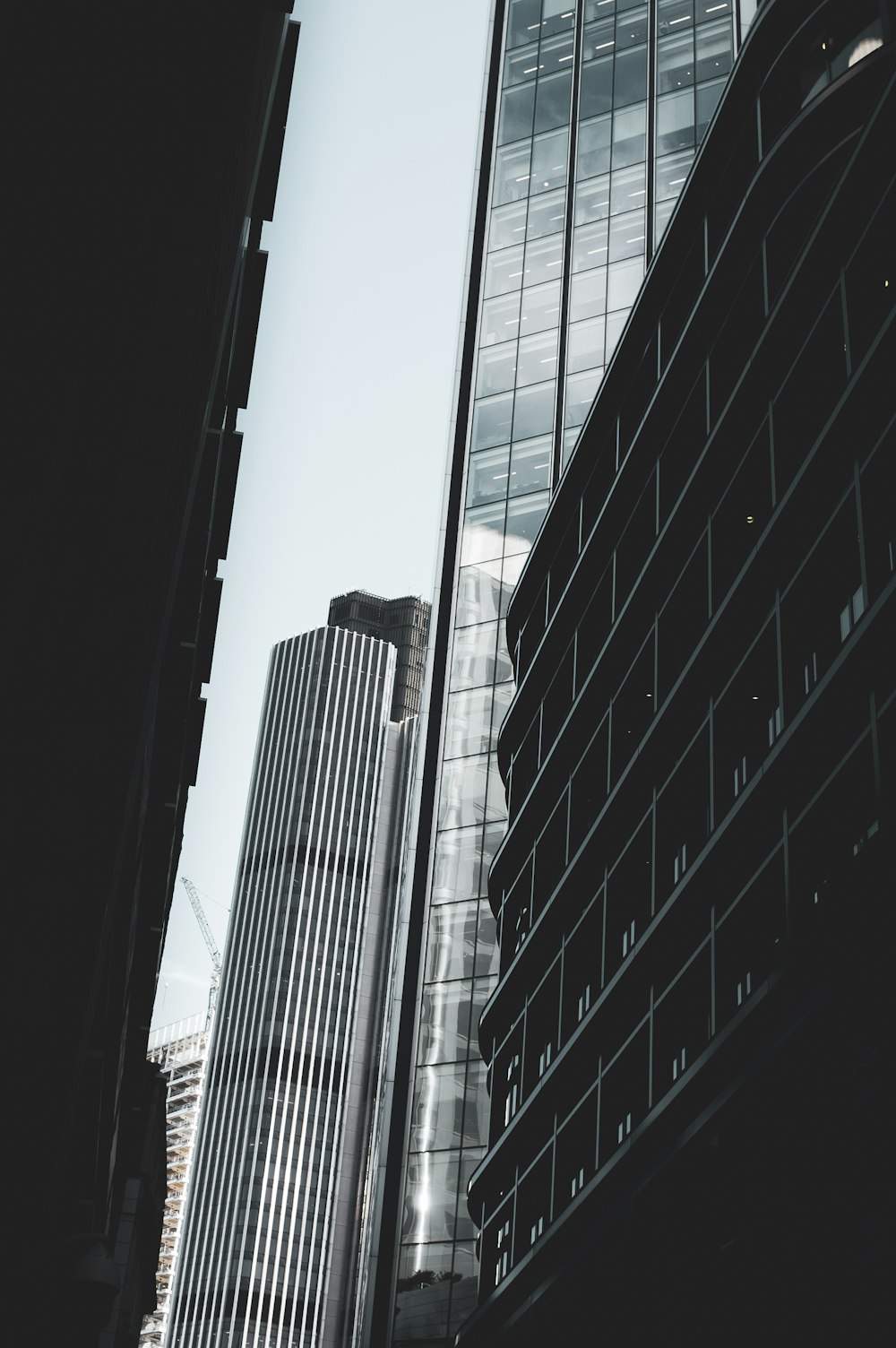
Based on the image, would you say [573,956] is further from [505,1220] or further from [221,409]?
[221,409]

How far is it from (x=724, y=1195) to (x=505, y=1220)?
21567 mm

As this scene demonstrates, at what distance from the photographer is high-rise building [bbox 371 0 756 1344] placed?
185 ft

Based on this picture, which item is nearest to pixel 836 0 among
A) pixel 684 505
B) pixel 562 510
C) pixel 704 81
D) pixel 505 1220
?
pixel 684 505

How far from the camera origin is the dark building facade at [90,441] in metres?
9.38

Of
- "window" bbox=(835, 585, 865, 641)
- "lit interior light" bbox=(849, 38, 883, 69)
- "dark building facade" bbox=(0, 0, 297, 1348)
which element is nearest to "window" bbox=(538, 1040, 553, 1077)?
"window" bbox=(835, 585, 865, 641)

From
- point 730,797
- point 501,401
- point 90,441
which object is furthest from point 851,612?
point 501,401

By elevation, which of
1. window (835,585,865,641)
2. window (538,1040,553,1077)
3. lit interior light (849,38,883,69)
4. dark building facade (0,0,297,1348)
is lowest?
dark building facade (0,0,297,1348)

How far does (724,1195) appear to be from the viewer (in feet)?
85.1

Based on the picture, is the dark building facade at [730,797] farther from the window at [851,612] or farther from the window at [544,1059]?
the window at [544,1059]

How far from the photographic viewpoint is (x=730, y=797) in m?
29.9

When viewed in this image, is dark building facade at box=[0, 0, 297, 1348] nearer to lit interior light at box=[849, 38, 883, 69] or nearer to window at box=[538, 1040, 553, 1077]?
lit interior light at box=[849, 38, 883, 69]

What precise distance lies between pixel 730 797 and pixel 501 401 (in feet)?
158

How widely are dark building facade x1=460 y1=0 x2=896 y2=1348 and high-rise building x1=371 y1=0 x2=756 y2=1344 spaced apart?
6415 millimetres

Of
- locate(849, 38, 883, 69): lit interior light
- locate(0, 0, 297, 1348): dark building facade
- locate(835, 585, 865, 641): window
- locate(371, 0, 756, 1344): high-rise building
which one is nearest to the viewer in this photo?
locate(0, 0, 297, 1348): dark building facade
